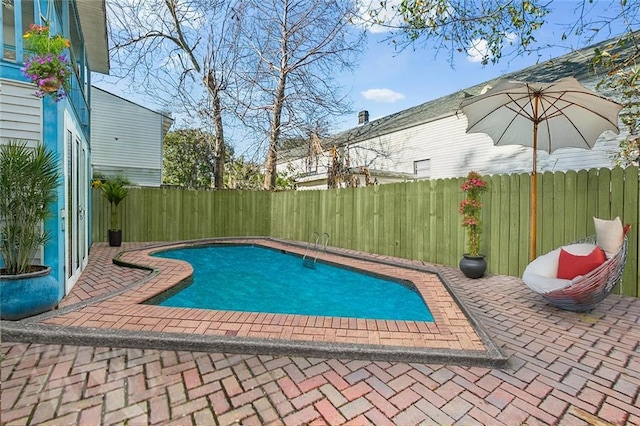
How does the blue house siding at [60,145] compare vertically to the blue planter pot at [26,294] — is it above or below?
above

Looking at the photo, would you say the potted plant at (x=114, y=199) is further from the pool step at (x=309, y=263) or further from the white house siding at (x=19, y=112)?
the white house siding at (x=19, y=112)

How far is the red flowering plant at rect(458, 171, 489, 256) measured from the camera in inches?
201

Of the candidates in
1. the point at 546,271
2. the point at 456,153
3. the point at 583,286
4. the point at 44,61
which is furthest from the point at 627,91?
the point at 44,61

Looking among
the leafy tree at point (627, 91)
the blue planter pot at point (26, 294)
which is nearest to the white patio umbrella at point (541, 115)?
→ the leafy tree at point (627, 91)

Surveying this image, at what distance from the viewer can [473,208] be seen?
5.13 metres

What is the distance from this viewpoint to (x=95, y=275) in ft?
16.2

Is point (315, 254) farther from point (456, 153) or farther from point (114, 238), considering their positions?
point (456, 153)

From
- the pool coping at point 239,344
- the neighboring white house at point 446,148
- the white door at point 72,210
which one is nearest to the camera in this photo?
the pool coping at point 239,344

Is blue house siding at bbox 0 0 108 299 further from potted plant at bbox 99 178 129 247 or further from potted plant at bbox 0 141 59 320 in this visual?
potted plant at bbox 99 178 129 247

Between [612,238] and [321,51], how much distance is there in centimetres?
1081

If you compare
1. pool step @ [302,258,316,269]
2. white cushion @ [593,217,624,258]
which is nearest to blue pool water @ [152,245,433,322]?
pool step @ [302,258,316,269]

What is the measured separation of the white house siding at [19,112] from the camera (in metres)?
3.17

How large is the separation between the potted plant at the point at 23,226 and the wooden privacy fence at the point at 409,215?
5.89m

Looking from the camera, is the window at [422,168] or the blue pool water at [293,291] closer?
the blue pool water at [293,291]
